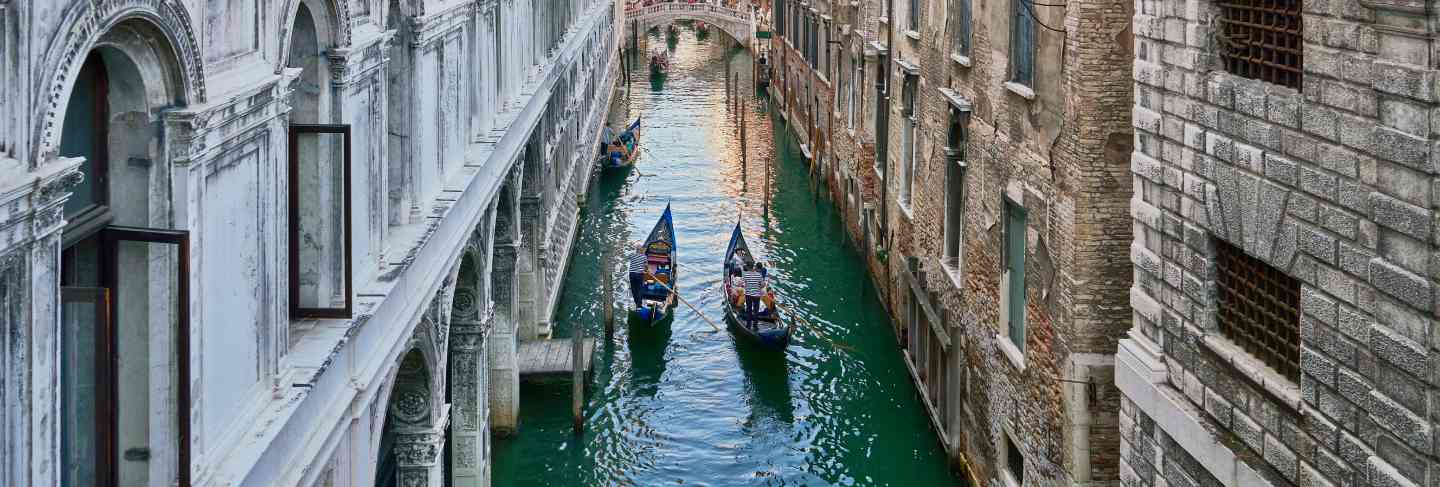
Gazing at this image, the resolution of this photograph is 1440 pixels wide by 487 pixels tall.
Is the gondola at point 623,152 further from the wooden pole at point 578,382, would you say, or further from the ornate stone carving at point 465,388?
the ornate stone carving at point 465,388

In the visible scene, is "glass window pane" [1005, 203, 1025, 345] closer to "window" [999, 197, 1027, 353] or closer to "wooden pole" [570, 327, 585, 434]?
"window" [999, 197, 1027, 353]

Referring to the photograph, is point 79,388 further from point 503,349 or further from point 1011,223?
point 503,349

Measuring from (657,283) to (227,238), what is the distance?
14.9m

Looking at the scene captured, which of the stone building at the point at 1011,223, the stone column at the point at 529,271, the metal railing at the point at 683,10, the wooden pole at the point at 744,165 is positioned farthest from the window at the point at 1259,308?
the metal railing at the point at 683,10

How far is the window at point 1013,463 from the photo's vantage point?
42.3 feet

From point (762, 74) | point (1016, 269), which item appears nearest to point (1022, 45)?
point (1016, 269)

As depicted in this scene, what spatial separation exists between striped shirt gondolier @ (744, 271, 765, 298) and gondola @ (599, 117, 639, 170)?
1383 centimetres

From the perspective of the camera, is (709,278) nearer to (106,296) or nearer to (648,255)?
(648,255)

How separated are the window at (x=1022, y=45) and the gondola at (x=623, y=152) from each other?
2198cm

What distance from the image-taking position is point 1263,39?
7398 millimetres

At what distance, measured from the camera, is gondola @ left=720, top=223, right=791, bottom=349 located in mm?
20047

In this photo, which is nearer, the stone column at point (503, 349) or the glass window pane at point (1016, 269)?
the glass window pane at point (1016, 269)

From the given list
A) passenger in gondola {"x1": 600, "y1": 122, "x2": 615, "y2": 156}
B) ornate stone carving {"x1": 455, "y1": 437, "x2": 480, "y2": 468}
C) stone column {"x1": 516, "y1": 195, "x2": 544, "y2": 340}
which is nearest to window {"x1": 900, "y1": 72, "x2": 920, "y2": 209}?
stone column {"x1": 516, "y1": 195, "x2": 544, "y2": 340}

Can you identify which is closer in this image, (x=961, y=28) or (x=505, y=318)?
(x=961, y=28)
